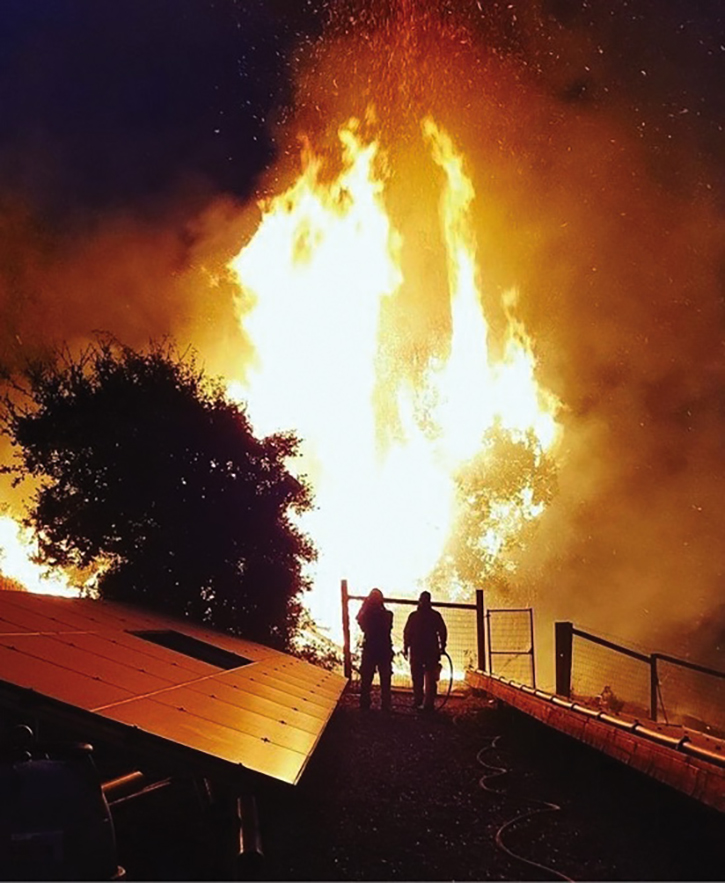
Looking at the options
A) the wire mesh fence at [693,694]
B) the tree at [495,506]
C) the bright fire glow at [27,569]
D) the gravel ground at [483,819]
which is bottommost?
the wire mesh fence at [693,694]

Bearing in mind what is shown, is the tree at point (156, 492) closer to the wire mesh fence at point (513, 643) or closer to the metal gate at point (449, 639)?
the metal gate at point (449, 639)

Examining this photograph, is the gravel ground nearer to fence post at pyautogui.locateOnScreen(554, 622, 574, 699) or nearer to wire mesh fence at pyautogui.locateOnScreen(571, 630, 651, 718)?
fence post at pyautogui.locateOnScreen(554, 622, 574, 699)

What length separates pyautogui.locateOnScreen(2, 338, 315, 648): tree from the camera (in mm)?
19828

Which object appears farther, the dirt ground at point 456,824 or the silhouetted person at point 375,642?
the silhouetted person at point 375,642

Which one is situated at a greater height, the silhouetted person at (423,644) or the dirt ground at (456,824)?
the silhouetted person at (423,644)

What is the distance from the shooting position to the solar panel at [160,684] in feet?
19.1

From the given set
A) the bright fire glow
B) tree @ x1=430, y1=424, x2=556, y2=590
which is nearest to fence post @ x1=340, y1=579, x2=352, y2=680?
the bright fire glow

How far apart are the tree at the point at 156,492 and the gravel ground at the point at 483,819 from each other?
938 centimetres

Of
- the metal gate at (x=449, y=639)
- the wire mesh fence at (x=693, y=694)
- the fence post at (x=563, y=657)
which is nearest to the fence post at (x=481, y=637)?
the metal gate at (x=449, y=639)

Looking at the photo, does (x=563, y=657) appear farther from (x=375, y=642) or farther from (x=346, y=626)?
(x=346, y=626)

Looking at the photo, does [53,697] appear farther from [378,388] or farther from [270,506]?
[378,388]

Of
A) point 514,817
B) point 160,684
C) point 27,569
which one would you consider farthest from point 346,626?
point 160,684

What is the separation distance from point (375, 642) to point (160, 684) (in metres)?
9.06

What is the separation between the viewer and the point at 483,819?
8.02 meters
